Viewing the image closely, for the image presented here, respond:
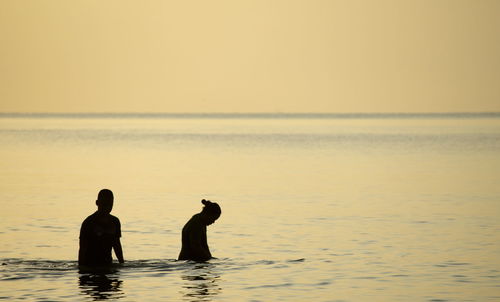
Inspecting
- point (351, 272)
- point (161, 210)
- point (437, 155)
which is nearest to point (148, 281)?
point (351, 272)

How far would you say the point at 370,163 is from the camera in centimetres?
6084

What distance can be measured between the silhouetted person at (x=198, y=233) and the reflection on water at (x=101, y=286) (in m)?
1.47

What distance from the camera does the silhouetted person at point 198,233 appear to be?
60.8ft

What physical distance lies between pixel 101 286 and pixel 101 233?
2.75 ft

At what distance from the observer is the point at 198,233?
62.7 ft

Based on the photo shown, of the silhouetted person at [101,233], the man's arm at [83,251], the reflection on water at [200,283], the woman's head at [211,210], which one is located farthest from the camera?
the woman's head at [211,210]

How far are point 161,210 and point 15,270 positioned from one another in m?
12.4

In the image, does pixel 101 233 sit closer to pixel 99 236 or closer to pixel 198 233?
pixel 99 236

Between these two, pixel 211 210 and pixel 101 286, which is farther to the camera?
pixel 211 210

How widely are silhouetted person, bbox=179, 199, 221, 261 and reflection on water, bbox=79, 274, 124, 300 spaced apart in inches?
57.8

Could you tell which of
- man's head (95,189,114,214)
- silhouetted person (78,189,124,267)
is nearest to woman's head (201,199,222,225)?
silhouetted person (78,189,124,267)

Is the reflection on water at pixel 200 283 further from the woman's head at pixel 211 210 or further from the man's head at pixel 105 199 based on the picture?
the man's head at pixel 105 199

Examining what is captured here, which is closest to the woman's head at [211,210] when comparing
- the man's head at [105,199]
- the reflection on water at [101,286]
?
the reflection on water at [101,286]

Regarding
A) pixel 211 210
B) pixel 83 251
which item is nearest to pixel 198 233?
pixel 211 210
